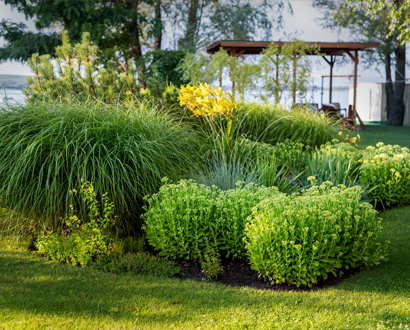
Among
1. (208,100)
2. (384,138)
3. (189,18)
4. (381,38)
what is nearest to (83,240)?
(208,100)

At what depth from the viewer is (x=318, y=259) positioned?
2.89 m

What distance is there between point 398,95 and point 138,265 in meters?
19.0

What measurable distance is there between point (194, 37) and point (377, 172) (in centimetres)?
1555

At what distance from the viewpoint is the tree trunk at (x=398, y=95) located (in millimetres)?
18734

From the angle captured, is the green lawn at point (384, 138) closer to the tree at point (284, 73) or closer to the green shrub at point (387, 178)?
the tree at point (284, 73)

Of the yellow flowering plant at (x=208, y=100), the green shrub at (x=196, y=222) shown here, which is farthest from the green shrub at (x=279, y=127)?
the green shrub at (x=196, y=222)

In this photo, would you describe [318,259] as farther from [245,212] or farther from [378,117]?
[378,117]

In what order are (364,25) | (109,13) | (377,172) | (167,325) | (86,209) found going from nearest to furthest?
(167,325)
(86,209)
(377,172)
(109,13)
(364,25)

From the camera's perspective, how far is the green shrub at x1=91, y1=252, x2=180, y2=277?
3180 mm

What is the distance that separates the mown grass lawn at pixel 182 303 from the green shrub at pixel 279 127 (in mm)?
3480

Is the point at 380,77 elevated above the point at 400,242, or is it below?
above

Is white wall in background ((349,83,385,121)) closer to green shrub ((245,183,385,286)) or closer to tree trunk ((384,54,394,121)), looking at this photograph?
tree trunk ((384,54,394,121))

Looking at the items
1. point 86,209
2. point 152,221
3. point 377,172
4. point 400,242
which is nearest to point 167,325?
point 152,221

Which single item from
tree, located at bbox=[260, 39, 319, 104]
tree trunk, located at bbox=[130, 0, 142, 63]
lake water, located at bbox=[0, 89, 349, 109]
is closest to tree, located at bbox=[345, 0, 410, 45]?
tree, located at bbox=[260, 39, 319, 104]
